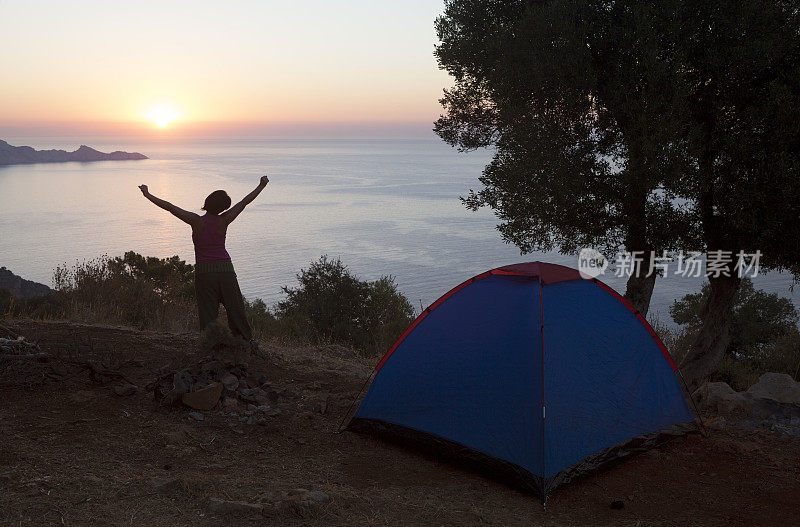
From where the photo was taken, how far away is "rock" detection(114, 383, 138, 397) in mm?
7770

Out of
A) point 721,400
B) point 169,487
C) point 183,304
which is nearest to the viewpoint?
point 169,487

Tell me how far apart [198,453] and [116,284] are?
10.1 m

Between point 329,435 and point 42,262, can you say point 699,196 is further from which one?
point 42,262

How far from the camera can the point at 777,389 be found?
367 inches

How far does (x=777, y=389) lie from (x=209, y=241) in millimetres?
8607

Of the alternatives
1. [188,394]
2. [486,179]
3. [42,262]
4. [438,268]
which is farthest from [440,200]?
[188,394]

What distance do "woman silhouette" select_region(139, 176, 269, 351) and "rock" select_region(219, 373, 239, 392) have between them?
4.03 feet

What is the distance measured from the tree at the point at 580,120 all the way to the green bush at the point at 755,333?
670 cm

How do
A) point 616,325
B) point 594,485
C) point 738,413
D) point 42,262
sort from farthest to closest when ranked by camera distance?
point 42,262, point 738,413, point 616,325, point 594,485

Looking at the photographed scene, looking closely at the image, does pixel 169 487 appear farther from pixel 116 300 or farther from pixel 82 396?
pixel 116 300

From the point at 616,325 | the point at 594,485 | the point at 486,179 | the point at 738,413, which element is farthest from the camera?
the point at 486,179

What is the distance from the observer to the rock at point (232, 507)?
5191mm

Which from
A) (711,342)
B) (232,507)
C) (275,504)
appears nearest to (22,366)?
(232,507)

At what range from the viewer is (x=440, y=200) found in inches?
4948
